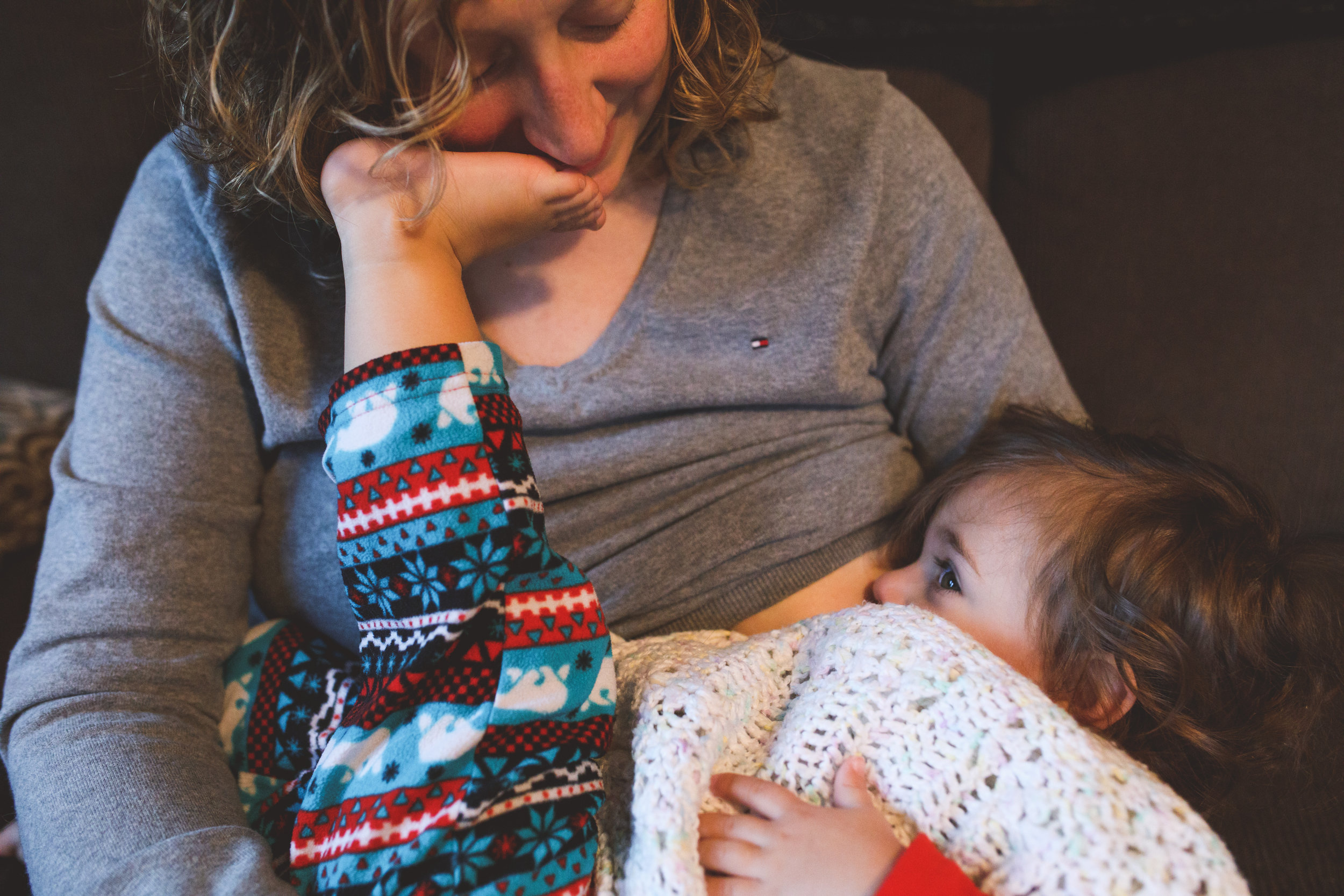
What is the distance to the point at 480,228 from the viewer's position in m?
0.75

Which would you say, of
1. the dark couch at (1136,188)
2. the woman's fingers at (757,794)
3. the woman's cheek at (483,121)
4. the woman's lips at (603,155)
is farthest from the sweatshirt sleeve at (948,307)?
the woman's fingers at (757,794)

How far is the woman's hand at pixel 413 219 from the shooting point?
72 cm

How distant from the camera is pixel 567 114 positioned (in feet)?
2.20

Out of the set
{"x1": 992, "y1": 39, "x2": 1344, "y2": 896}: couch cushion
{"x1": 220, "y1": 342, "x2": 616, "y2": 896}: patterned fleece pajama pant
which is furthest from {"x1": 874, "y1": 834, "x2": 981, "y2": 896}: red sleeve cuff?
{"x1": 992, "y1": 39, "x2": 1344, "y2": 896}: couch cushion

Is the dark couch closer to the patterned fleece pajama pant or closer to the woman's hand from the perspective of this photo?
the woman's hand

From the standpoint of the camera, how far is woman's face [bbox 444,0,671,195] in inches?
23.6

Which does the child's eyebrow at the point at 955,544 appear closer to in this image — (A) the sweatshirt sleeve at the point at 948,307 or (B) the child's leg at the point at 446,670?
(A) the sweatshirt sleeve at the point at 948,307

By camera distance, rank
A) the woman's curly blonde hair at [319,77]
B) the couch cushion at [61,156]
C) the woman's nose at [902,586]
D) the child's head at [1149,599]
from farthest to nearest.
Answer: the couch cushion at [61,156] → the woman's nose at [902,586] → the child's head at [1149,599] → the woman's curly blonde hair at [319,77]

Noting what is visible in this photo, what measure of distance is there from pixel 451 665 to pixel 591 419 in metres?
0.32

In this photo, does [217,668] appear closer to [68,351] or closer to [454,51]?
[68,351]

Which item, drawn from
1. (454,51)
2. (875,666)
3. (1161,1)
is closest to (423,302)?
(454,51)

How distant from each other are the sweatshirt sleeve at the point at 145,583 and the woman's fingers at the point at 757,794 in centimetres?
38

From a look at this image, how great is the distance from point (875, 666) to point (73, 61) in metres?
1.25

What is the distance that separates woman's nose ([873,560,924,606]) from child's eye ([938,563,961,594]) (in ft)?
0.07
